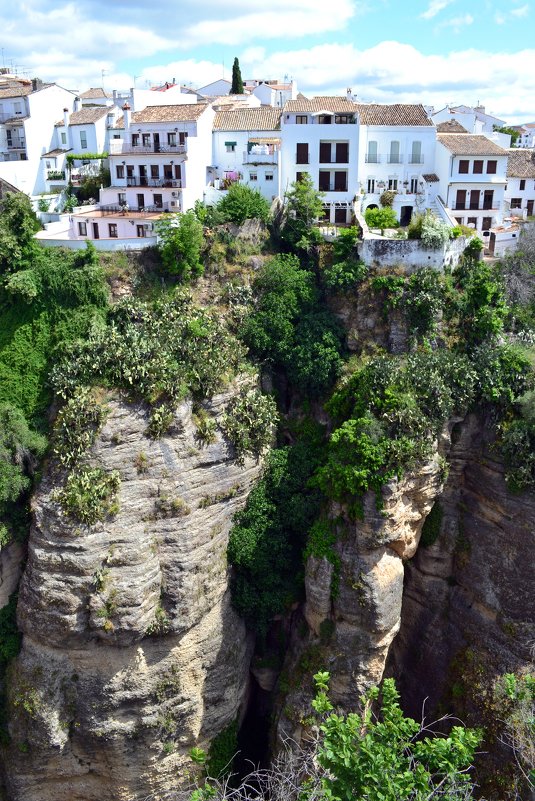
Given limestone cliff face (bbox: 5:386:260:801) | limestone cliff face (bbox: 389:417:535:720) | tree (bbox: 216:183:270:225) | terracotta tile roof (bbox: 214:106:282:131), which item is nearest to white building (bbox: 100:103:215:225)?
terracotta tile roof (bbox: 214:106:282:131)

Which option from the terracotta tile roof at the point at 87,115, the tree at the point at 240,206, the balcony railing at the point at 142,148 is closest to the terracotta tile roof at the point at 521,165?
the tree at the point at 240,206

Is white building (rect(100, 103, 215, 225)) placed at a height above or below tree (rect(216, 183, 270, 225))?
above

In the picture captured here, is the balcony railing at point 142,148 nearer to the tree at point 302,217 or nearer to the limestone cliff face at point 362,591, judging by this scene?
the tree at point 302,217

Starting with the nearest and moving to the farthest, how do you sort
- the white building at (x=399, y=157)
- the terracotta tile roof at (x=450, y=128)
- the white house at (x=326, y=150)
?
the white house at (x=326, y=150) < the white building at (x=399, y=157) < the terracotta tile roof at (x=450, y=128)

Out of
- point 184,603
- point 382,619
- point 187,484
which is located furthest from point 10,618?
point 382,619

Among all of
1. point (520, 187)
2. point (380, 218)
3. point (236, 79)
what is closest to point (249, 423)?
point (380, 218)

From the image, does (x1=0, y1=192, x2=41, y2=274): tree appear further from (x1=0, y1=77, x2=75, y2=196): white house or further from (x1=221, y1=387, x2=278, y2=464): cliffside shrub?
(x1=221, y1=387, x2=278, y2=464): cliffside shrub
